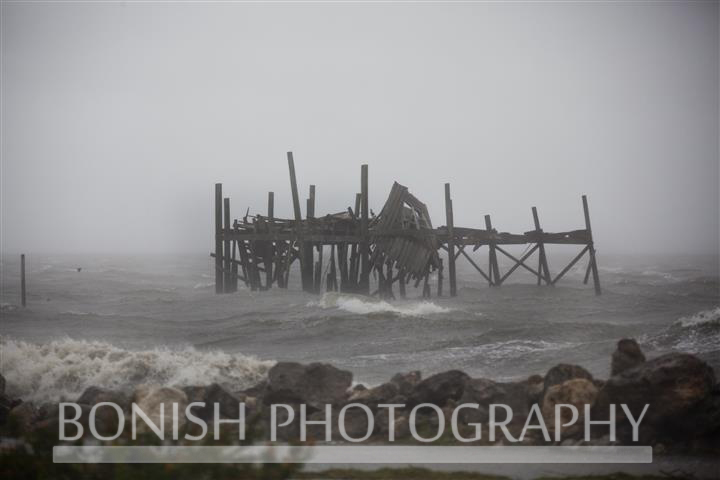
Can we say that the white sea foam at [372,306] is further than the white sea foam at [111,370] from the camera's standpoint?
Yes

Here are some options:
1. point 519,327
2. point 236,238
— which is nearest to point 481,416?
point 519,327

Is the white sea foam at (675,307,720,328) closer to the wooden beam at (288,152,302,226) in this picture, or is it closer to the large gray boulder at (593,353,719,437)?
the large gray boulder at (593,353,719,437)

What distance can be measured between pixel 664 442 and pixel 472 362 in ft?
21.1

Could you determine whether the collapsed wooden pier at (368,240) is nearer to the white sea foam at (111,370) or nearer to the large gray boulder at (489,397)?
the white sea foam at (111,370)

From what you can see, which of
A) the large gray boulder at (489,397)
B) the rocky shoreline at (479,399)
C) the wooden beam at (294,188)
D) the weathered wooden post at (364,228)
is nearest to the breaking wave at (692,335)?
the rocky shoreline at (479,399)

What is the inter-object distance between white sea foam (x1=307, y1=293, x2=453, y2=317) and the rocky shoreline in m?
9.90

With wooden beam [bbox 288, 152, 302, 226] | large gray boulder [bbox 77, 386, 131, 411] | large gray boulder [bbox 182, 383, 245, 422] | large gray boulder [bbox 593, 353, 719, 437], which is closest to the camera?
large gray boulder [bbox 593, 353, 719, 437]

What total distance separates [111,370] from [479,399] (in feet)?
24.3

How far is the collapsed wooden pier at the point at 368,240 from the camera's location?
76.5 feet

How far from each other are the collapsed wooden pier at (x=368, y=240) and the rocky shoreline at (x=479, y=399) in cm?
1301

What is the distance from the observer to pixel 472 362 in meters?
14.4

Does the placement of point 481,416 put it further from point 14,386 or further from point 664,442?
point 14,386

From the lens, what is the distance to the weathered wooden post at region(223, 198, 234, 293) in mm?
26922

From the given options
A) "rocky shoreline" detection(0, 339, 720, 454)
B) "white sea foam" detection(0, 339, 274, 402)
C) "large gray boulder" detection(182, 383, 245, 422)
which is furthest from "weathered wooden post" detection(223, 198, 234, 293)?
"large gray boulder" detection(182, 383, 245, 422)
